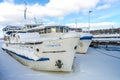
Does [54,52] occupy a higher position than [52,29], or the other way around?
[52,29]

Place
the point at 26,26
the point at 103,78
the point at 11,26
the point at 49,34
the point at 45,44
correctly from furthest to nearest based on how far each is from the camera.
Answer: the point at 11,26
the point at 26,26
the point at 49,34
the point at 45,44
the point at 103,78

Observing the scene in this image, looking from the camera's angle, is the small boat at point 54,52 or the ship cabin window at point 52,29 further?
the ship cabin window at point 52,29

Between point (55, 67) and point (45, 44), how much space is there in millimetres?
1554

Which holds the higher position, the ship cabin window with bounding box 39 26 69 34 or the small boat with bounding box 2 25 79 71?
the ship cabin window with bounding box 39 26 69 34

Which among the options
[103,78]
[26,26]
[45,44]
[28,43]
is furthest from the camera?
[26,26]

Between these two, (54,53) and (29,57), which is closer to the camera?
(54,53)

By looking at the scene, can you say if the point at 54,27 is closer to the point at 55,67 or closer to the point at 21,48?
the point at 21,48

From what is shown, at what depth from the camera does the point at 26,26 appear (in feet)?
65.3

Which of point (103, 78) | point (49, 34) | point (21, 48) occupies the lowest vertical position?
point (103, 78)

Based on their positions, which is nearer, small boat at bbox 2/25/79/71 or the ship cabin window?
small boat at bbox 2/25/79/71

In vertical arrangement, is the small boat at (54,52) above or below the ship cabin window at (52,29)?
below

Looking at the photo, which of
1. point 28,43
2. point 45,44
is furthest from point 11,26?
point 45,44

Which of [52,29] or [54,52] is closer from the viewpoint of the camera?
[54,52]

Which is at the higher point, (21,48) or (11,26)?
(11,26)
